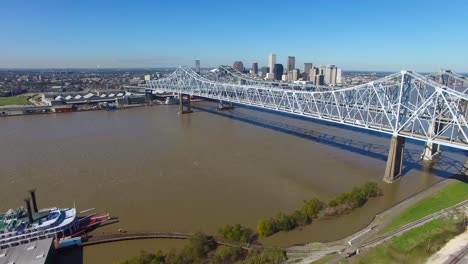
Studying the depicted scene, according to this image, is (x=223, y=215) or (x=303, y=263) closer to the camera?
(x=303, y=263)

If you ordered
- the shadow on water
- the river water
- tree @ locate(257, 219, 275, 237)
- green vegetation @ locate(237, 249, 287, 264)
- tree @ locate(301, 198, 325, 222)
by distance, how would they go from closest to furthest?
green vegetation @ locate(237, 249, 287, 264)
tree @ locate(257, 219, 275, 237)
tree @ locate(301, 198, 325, 222)
the river water
the shadow on water

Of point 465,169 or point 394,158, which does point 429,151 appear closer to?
point 465,169

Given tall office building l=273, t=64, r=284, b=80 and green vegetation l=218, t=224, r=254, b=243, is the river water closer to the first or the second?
green vegetation l=218, t=224, r=254, b=243

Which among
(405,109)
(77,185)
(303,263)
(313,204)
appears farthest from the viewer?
(405,109)

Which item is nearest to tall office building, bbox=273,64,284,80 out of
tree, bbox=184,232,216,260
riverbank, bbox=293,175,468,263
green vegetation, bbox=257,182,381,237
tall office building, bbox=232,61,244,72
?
tall office building, bbox=232,61,244,72

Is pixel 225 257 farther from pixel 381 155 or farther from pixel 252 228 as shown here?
pixel 381 155

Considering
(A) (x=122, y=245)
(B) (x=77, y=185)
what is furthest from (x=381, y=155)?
(B) (x=77, y=185)

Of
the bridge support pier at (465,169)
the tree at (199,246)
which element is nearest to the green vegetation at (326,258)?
the tree at (199,246)
